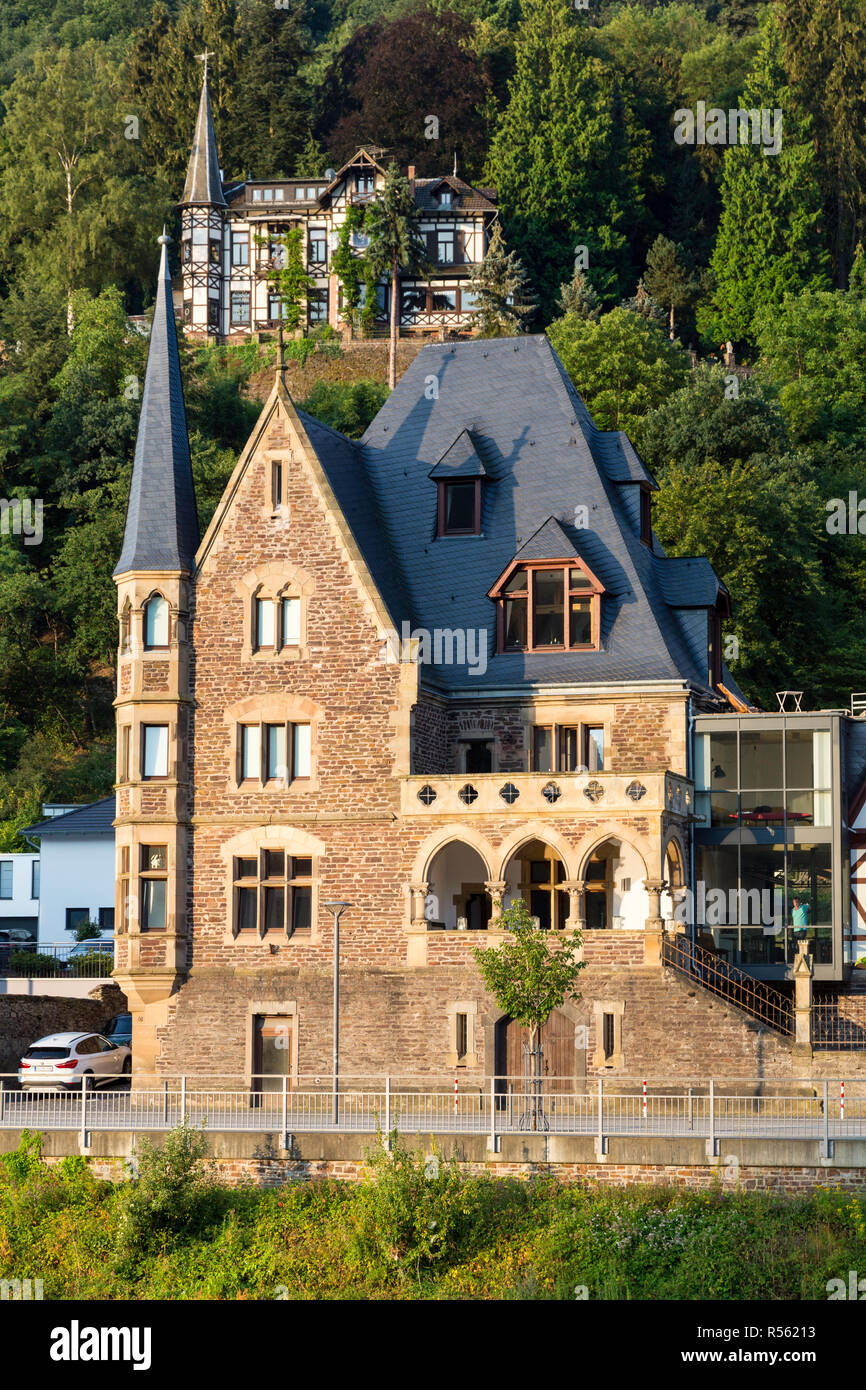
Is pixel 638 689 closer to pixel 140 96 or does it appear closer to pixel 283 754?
pixel 283 754

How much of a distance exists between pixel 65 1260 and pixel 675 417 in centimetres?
4949

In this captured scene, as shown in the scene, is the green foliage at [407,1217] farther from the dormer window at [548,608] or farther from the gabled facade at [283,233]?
the gabled facade at [283,233]

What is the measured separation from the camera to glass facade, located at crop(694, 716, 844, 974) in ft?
143

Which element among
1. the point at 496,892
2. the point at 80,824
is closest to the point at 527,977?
the point at 496,892

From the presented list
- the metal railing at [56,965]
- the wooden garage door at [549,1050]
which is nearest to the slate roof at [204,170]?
the metal railing at [56,965]

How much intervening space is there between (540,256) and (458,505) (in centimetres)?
7081

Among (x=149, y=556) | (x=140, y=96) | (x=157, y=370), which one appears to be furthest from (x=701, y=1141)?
(x=140, y=96)

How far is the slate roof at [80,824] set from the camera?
6184 cm

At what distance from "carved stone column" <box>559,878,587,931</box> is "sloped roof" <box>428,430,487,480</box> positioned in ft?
30.7

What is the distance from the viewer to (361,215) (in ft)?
351

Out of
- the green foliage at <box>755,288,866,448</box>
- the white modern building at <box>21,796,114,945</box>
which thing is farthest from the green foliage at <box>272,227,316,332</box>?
the white modern building at <box>21,796,114,945</box>

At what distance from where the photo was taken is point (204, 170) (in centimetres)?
Answer: 11181

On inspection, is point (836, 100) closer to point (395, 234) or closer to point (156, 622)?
point (395, 234)

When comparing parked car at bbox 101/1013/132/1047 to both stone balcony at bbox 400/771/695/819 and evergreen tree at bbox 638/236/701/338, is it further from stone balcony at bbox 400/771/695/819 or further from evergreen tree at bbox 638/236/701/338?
evergreen tree at bbox 638/236/701/338
